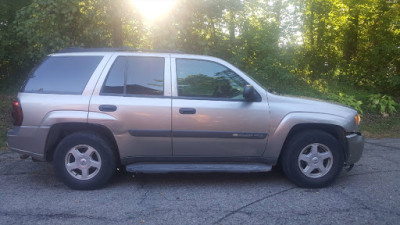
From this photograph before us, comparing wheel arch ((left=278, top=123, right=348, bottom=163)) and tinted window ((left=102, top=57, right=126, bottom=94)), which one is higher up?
tinted window ((left=102, top=57, right=126, bottom=94))

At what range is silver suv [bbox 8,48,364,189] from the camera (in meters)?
4.76

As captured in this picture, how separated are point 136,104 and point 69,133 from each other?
100 cm

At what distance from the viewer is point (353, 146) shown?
5.05 metres

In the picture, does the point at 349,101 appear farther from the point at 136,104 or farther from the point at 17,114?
the point at 17,114

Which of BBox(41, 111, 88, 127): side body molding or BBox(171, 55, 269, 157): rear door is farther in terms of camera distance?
BBox(171, 55, 269, 157): rear door

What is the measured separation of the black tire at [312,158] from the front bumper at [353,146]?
11cm

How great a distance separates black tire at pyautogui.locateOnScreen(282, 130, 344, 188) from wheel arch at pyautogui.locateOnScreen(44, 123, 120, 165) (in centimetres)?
A: 228

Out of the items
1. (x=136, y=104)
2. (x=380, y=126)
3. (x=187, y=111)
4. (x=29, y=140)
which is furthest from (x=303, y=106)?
(x=380, y=126)

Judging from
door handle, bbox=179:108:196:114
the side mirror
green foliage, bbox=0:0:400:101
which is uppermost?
green foliage, bbox=0:0:400:101

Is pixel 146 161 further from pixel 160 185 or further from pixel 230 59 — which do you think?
pixel 230 59

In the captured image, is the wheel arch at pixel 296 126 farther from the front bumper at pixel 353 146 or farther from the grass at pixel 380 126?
the grass at pixel 380 126

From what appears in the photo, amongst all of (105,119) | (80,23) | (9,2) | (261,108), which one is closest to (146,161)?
(105,119)

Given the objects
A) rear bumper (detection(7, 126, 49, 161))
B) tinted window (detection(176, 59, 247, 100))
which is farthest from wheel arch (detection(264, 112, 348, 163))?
rear bumper (detection(7, 126, 49, 161))

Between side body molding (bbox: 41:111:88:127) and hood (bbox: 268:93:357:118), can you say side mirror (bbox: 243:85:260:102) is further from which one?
side body molding (bbox: 41:111:88:127)
